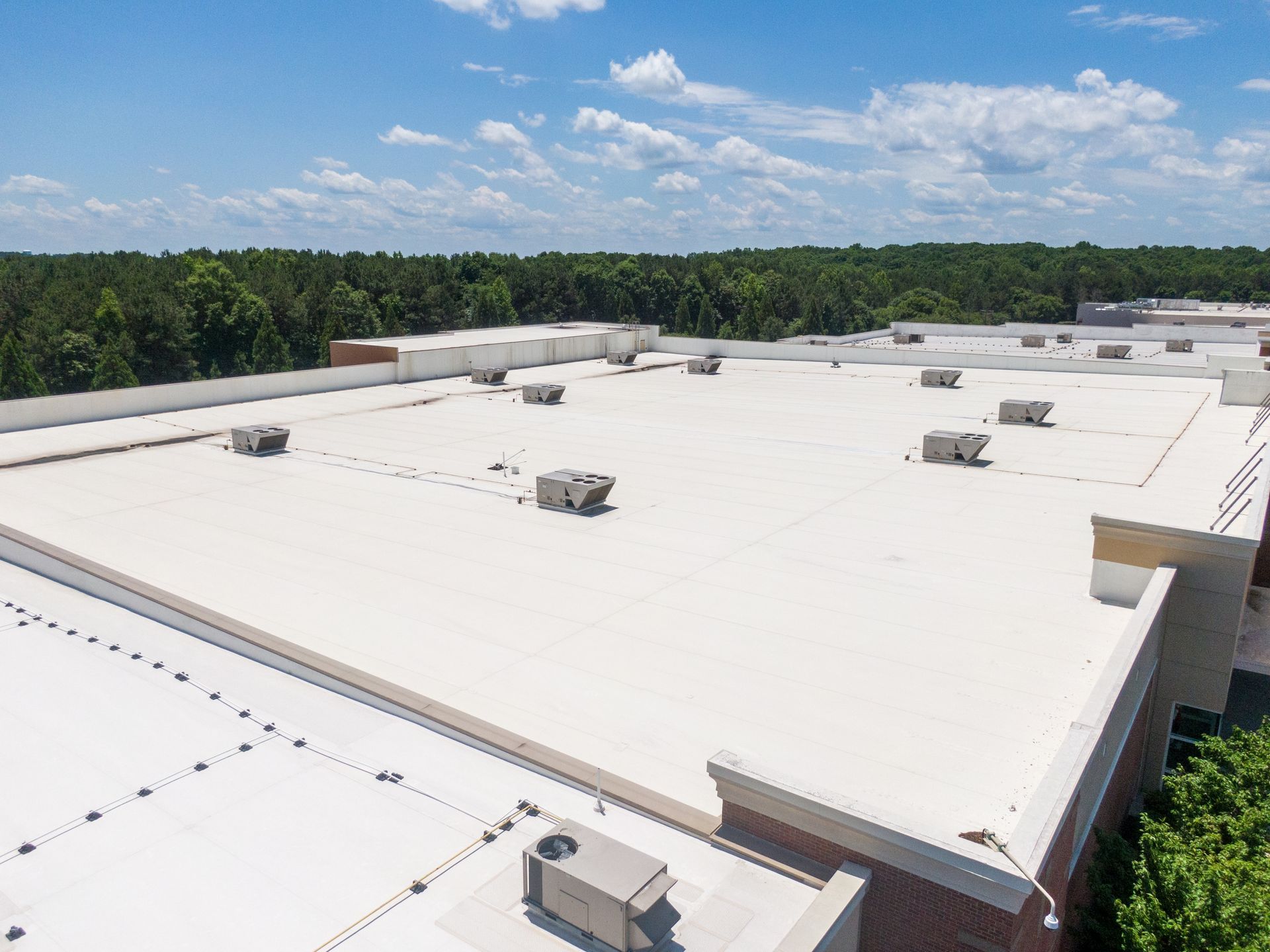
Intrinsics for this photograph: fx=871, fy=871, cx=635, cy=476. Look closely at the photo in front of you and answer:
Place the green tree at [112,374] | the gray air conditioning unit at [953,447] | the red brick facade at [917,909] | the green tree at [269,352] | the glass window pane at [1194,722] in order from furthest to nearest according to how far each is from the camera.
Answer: the green tree at [269,352] → the green tree at [112,374] → the gray air conditioning unit at [953,447] → the glass window pane at [1194,722] → the red brick facade at [917,909]

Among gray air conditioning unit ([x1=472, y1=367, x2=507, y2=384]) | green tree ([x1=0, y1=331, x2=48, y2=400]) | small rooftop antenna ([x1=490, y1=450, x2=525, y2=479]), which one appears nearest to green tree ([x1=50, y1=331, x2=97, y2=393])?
green tree ([x1=0, y1=331, x2=48, y2=400])

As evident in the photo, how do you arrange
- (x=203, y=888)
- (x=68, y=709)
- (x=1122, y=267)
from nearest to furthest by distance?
(x=203, y=888) < (x=68, y=709) < (x=1122, y=267)

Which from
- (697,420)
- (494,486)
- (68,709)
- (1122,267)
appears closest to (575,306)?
(1122,267)

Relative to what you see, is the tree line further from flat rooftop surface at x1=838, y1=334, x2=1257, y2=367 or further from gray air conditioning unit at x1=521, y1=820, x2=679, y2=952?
gray air conditioning unit at x1=521, y1=820, x2=679, y2=952

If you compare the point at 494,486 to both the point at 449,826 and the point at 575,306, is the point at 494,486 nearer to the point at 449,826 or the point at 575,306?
the point at 449,826

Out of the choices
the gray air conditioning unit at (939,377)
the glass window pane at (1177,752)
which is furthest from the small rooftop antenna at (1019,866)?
the gray air conditioning unit at (939,377)

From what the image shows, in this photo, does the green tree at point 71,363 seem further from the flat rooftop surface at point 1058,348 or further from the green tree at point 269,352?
the flat rooftop surface at point 1058,348
